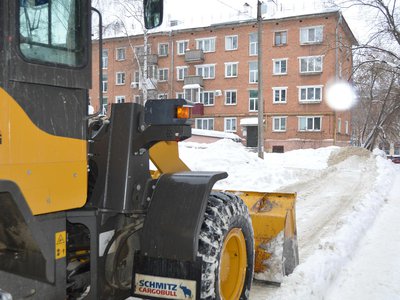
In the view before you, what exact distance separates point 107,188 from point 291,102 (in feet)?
115

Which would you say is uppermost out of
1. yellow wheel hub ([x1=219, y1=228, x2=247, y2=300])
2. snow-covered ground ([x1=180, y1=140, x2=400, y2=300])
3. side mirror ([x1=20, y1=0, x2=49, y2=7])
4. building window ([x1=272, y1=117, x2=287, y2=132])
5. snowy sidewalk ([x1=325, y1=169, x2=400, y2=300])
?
building window ([x1=272, y1=117, x2=287, y2=132])

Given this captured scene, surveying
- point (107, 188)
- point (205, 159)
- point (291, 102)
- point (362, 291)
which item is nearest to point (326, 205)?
point (362, 291)

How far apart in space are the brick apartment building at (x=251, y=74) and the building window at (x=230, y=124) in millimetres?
92

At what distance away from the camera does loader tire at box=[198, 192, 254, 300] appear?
261 centimetres

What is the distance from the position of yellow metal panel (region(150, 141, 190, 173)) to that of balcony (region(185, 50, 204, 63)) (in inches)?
1478

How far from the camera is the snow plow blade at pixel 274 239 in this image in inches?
157

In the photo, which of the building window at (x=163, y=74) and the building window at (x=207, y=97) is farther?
the building window at (x=163, y=74)

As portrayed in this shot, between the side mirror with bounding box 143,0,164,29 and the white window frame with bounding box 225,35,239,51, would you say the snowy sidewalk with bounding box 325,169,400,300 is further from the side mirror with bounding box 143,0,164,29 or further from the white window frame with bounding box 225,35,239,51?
the white window frame with bounding box 225,35,239,51

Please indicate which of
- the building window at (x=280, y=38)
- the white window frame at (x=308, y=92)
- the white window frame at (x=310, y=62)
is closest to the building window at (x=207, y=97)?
the building window at (x=280, y=38)

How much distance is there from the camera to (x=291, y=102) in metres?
36.5

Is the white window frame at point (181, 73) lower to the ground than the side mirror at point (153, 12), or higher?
higher

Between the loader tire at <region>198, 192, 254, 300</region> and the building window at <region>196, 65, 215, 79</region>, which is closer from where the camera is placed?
the loader tire at <region>198, 192, 254, 300</region>

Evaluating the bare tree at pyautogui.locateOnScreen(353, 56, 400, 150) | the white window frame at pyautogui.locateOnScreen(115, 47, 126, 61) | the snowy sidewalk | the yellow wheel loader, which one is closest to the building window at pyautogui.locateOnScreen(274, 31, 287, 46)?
the bare tree at pyautogui.locateOnScreen(353, 56, 400, 150)

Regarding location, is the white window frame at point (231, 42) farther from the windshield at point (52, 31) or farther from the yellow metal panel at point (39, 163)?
the yellow metal panel at point (39, 163)
